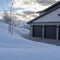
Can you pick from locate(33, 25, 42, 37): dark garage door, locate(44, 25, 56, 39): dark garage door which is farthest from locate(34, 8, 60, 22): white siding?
locate(33, 25, 42, 37): dark garage door

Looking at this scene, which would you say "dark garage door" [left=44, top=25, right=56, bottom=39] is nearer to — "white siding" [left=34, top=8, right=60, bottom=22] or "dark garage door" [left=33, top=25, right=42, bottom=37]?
"white siding" [left=34, top=8, right=60, bottom=22]

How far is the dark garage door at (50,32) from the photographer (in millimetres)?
34931

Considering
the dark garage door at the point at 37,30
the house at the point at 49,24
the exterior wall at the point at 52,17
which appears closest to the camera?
the house at the point at 49,24

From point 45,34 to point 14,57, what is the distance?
2543cm

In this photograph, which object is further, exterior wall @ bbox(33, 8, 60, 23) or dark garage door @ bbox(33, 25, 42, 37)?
dark garage door @ bbox(33, 25, 42, 37)

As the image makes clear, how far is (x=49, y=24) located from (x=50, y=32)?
122 centimetres

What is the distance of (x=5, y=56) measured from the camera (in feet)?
38.2

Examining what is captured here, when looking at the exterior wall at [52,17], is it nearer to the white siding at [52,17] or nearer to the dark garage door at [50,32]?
the white siding at [52,17]

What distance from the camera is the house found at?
3453 cm

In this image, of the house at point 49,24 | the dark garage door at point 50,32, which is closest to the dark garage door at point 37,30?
the house at point 49,24

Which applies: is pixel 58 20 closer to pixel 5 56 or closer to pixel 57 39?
pixel 57 39

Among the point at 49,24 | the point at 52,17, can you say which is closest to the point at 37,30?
the point at 49,24

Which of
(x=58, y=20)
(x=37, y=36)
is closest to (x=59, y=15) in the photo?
(x=58, y=20)

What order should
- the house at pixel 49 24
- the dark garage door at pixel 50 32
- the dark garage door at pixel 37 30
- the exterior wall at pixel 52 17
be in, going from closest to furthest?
the house at pixel 49 24 → the exterior wall at pixel 52 17 → the dark garage door at pixel 50 32 → the dark garage door at pixel 37 30
